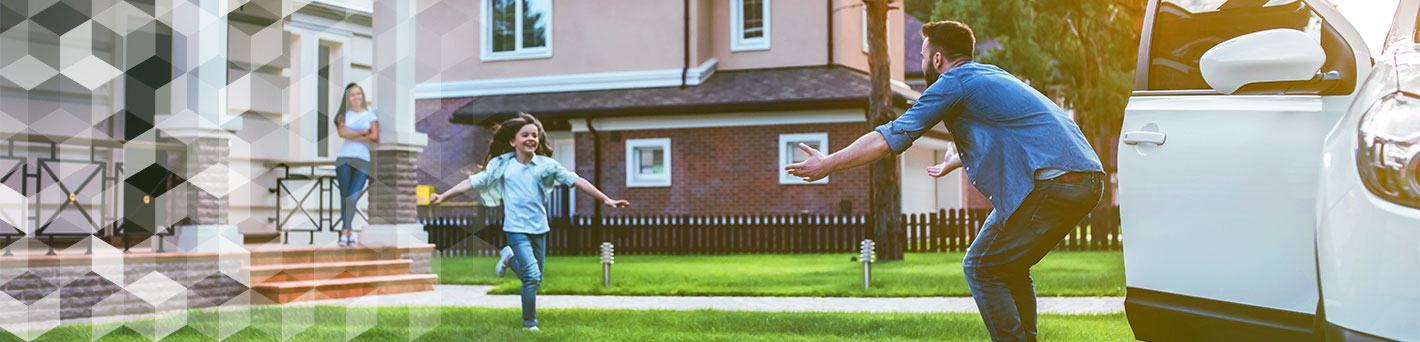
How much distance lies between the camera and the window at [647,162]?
23953 mm

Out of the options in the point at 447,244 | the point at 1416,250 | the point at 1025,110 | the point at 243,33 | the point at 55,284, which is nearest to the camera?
the point at 1416,250

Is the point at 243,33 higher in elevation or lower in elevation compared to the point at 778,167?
higher

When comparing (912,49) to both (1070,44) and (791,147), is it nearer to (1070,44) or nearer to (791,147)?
(1070,44)

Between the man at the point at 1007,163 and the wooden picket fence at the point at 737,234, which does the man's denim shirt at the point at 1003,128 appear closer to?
the man at the point at 1007,163

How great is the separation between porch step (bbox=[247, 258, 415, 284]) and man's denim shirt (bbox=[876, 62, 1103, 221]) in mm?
8521

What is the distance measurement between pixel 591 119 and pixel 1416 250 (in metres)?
21.6

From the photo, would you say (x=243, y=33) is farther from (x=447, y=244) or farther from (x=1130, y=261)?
(x=1130, y=261)

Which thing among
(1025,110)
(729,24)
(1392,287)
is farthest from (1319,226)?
(729,24)

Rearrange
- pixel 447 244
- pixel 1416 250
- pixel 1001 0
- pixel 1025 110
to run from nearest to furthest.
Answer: pixel 1416 250
pixel 1025 110
pixel 447 244
pixel 1001 0

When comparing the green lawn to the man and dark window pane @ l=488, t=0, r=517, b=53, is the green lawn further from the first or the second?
dark window pane @ l=488, t=0, r=517, b=53

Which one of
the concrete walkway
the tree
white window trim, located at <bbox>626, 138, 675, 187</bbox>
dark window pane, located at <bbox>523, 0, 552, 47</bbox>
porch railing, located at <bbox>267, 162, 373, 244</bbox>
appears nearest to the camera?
the concrete walkway

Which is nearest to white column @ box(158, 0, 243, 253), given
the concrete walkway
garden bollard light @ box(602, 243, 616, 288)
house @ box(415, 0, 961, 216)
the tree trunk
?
the concrete walkway

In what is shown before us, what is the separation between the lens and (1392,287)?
327 centimetres

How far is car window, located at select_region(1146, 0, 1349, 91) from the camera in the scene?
4262 millimetres
